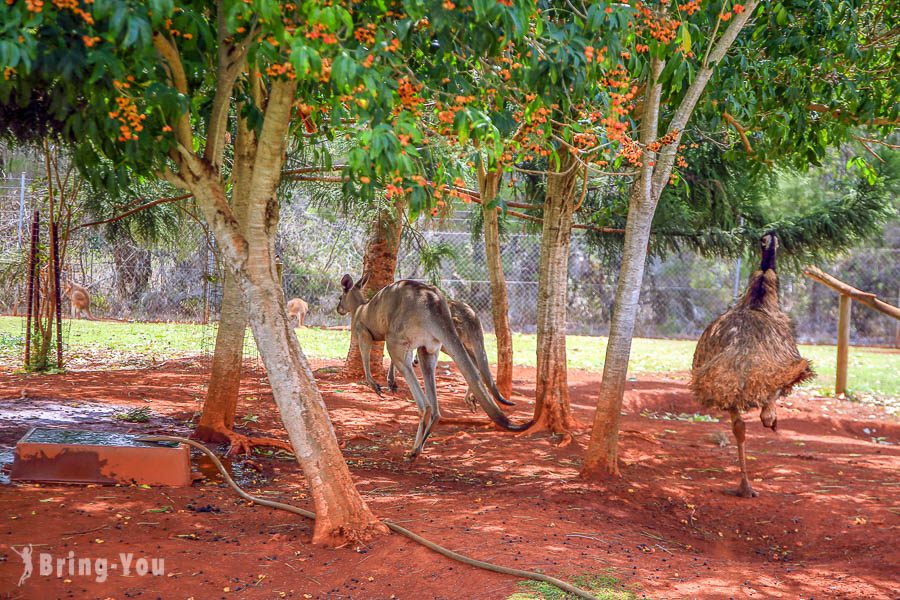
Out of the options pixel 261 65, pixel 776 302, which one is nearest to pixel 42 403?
pixel 261 65

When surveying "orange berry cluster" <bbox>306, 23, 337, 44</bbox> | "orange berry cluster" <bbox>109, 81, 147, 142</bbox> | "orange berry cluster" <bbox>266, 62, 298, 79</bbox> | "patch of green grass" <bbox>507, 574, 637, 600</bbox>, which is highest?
"orange berry cluster" <bbox>306, 23, 337, 44</bbox>

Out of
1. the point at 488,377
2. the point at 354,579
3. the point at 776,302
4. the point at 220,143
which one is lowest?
the point at 354,579

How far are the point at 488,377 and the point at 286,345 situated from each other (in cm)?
347

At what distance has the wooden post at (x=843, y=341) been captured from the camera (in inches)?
478

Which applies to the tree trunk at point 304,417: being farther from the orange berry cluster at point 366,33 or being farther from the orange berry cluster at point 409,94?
the orange berry cluster at point 366,33

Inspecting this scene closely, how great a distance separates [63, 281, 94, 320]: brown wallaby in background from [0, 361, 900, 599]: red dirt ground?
16.8ft

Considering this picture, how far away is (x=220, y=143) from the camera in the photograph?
17.7 feet

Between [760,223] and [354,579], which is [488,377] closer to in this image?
[354,579]

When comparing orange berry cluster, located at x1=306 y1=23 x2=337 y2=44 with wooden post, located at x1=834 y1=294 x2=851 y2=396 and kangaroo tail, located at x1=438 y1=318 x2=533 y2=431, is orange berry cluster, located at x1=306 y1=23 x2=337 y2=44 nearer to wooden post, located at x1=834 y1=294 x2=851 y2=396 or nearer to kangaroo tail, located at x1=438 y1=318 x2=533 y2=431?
kangaroo tail, located at x1=438 y1=318 x2=533 y2=431

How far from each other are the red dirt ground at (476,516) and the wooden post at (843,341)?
2711mm

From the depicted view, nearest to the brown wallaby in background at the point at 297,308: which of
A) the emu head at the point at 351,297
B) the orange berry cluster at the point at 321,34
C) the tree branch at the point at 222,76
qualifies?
the emu head at the point at 351,297

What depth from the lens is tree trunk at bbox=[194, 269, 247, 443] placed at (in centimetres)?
700

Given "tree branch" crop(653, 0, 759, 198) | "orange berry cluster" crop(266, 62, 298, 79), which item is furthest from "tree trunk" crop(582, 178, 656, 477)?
"orange berry cluster" crop(266, 62, 298, 79)

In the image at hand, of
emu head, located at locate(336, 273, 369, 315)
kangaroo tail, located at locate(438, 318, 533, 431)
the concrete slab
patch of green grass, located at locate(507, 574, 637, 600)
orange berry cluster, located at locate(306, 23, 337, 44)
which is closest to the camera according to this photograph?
orange berry cluster, located at locate(306, 23, 337, 44)
